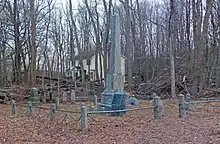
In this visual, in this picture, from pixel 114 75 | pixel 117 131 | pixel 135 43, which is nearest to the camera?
pixel 117 131

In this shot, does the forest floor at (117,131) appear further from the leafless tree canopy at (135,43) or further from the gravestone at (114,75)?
the leafless tree canopy at (135,43)

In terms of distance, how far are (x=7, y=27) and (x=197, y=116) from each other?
83.2ft

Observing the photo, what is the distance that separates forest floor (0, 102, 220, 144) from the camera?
8.74 metres

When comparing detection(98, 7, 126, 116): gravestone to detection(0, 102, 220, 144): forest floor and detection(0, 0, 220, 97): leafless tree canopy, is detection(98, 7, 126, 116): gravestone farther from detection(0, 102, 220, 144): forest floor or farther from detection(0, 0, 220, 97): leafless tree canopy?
detection(0, 0, 220, 97): leafless tree canopy

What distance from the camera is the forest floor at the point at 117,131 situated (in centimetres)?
874

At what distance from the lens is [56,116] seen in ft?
42.4

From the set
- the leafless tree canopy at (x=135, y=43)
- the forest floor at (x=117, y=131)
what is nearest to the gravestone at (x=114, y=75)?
the forest floor at (x=117, y=131)

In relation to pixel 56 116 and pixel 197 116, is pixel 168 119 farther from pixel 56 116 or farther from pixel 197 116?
pixel 56 116

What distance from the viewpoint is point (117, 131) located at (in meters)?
9.95

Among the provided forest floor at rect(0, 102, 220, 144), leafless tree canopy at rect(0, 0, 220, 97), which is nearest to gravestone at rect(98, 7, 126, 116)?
forest floor at rect(0, 102, 220, 144)

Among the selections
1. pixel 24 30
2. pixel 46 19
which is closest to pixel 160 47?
pixel 46 19

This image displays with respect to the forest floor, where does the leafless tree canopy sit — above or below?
above

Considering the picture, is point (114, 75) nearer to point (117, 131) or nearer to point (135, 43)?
point (117, 131)

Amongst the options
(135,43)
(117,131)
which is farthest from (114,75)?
(135,43)
